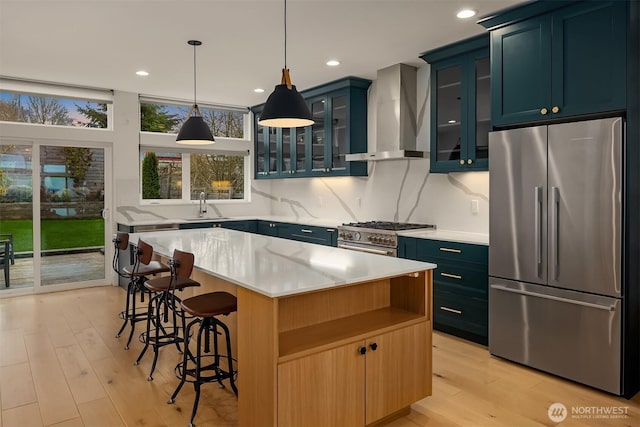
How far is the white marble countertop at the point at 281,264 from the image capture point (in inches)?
86.2

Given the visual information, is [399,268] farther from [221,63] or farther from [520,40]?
[221,63]

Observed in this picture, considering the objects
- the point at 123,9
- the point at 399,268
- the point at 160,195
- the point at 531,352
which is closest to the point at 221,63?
the point at 123,9

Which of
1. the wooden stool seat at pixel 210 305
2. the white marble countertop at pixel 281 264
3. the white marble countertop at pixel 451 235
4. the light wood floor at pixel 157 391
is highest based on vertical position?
the white marble countertop at pixel 451 235

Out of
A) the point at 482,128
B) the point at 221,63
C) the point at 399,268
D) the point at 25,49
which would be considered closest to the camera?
the point at 399,268

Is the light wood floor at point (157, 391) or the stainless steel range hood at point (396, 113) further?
the stainless steel range hood at point (396, 113)

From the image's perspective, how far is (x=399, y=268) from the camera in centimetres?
254

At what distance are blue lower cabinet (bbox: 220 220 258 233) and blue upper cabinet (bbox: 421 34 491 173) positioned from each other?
3.12 metres

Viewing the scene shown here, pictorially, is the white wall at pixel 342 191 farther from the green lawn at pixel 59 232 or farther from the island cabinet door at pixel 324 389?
the island cabinet door at pixel 324 389

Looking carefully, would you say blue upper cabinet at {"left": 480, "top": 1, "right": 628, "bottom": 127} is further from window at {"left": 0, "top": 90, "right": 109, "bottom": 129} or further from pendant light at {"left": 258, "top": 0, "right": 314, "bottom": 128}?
window at {"left": 0, "top": 90, "right": 109, "bottom": 129}

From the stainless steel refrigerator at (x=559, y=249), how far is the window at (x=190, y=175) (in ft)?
15.3

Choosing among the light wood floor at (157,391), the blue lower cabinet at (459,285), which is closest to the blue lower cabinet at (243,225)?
the light wood floor at (157,391)

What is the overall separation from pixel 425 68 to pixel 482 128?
124cm

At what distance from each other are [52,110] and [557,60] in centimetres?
577

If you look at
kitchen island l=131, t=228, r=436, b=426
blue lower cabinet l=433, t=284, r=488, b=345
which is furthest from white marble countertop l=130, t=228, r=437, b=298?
blue lower cabinet l=433, t=284, r=488, b=345
